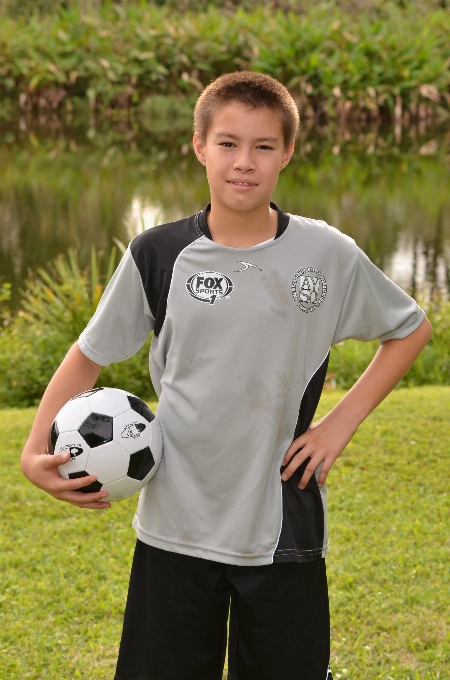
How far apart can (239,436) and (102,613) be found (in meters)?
1.48

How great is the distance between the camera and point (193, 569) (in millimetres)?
1977

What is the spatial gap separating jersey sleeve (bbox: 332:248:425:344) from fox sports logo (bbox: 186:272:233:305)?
303 millimetres

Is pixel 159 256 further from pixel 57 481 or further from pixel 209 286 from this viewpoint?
pixel 57 481

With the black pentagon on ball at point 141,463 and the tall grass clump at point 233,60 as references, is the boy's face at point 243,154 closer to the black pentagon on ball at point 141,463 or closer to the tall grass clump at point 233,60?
the black pentagon on ball at point 141,463

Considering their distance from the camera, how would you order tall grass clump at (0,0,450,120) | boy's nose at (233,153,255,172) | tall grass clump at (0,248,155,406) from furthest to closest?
tall grass clump at (0,0,450,120)
tall grass clump at (0,248,155,406)
boy's nose at (233,153,255,172)

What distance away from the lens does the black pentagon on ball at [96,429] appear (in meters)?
2.01

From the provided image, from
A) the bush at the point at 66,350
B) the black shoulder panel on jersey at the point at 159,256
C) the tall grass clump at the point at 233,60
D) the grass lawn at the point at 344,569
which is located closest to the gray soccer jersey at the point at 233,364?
the black shoulder panel on jersey at the point at 159,256

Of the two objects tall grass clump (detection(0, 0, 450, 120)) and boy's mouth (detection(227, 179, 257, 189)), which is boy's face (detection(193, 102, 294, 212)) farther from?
tall grass clump (detection(0, 0, 450, 120))

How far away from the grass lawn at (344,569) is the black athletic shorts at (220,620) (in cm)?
79

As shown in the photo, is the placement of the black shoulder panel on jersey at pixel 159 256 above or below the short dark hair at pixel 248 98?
below

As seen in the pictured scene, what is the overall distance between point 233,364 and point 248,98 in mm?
577

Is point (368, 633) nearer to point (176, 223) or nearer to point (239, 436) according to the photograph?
point (239, 436)

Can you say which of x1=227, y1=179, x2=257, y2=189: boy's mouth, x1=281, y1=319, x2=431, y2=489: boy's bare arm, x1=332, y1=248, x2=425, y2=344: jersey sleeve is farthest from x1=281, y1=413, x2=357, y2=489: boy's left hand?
x1=227, y1=179, x2=257, y2=189: boy's mouth

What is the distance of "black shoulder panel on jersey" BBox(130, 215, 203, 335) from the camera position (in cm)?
199
